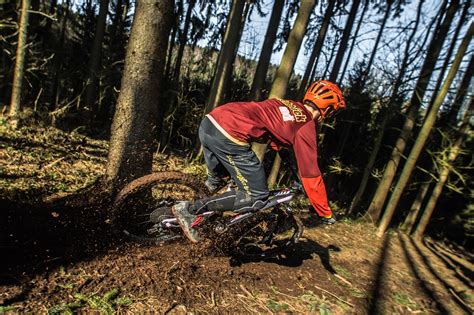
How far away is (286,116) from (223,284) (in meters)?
2.12

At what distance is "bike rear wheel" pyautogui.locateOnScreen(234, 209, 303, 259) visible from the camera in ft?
14.3

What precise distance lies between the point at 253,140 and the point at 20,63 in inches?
340

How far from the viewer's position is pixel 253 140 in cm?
360

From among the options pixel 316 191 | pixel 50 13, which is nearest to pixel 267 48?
pixel 316 191

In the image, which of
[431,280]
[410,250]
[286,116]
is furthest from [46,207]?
[410,250]

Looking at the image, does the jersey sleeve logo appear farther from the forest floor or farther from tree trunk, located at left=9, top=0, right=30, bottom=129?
tree trunk, located at left=9, top=0, right=30, bottom=129

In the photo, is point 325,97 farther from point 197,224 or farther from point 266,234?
point 197,224

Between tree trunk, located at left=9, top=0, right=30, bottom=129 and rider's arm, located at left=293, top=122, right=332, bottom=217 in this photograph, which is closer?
rider's arm, located at left=293, top=122, right=332, bottom=217

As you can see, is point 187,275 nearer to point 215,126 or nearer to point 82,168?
point 215,126

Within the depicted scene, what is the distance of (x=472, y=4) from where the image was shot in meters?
9.42

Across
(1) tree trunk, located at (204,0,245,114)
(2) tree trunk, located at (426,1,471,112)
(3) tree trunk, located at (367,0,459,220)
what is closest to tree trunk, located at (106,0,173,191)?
(1) tree trunk, located at (204,0,245,114)

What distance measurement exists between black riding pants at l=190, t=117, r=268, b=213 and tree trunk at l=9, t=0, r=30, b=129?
7599 millimetres

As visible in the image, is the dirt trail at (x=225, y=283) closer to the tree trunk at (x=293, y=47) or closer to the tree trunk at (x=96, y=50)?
the tree trunk at (x=293, y=47)

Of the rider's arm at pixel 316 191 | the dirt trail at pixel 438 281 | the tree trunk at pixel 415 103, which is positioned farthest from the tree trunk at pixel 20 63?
the tree trunk at pixel 415 103
